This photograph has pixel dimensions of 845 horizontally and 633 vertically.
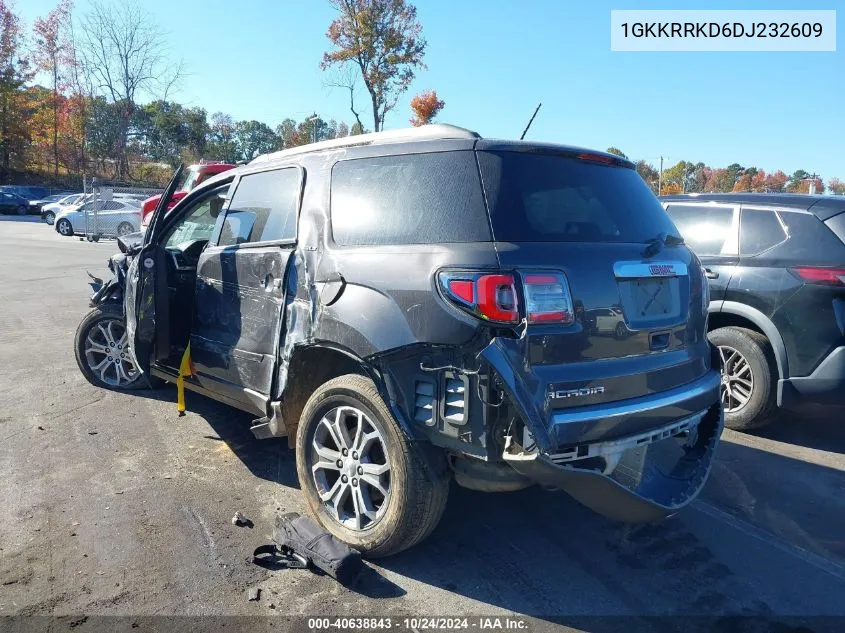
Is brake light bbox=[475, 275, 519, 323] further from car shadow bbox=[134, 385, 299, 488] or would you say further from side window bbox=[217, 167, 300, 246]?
car shadow bbox=[134, 385, 299, 488]

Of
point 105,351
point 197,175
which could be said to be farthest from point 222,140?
point 105,351

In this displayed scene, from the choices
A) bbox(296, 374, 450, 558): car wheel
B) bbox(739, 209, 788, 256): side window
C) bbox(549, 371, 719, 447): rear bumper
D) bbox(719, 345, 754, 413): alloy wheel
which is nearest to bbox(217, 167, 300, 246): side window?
bbox(296, 374, 450, 558): car wheel

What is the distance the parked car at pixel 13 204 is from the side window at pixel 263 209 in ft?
144

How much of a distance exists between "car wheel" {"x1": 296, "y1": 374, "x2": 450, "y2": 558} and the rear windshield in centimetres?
104

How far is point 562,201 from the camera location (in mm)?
3115

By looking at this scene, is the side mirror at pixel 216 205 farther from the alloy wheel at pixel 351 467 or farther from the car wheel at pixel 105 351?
the alloy wheel at pixel 351 467

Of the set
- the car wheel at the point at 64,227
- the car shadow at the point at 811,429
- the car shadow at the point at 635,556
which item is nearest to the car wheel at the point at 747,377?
the car shadow at the point at 811,429

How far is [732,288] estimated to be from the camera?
5348 millimetres

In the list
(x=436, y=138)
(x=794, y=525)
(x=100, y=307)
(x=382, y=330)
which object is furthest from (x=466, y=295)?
(x=100, y=307)

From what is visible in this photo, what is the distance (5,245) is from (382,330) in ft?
67.6

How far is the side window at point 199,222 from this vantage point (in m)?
4.74

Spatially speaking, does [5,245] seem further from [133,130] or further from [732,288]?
[133,130]

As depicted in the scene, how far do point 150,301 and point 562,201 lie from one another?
9.66ft

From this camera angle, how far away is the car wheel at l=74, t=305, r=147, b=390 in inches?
223
